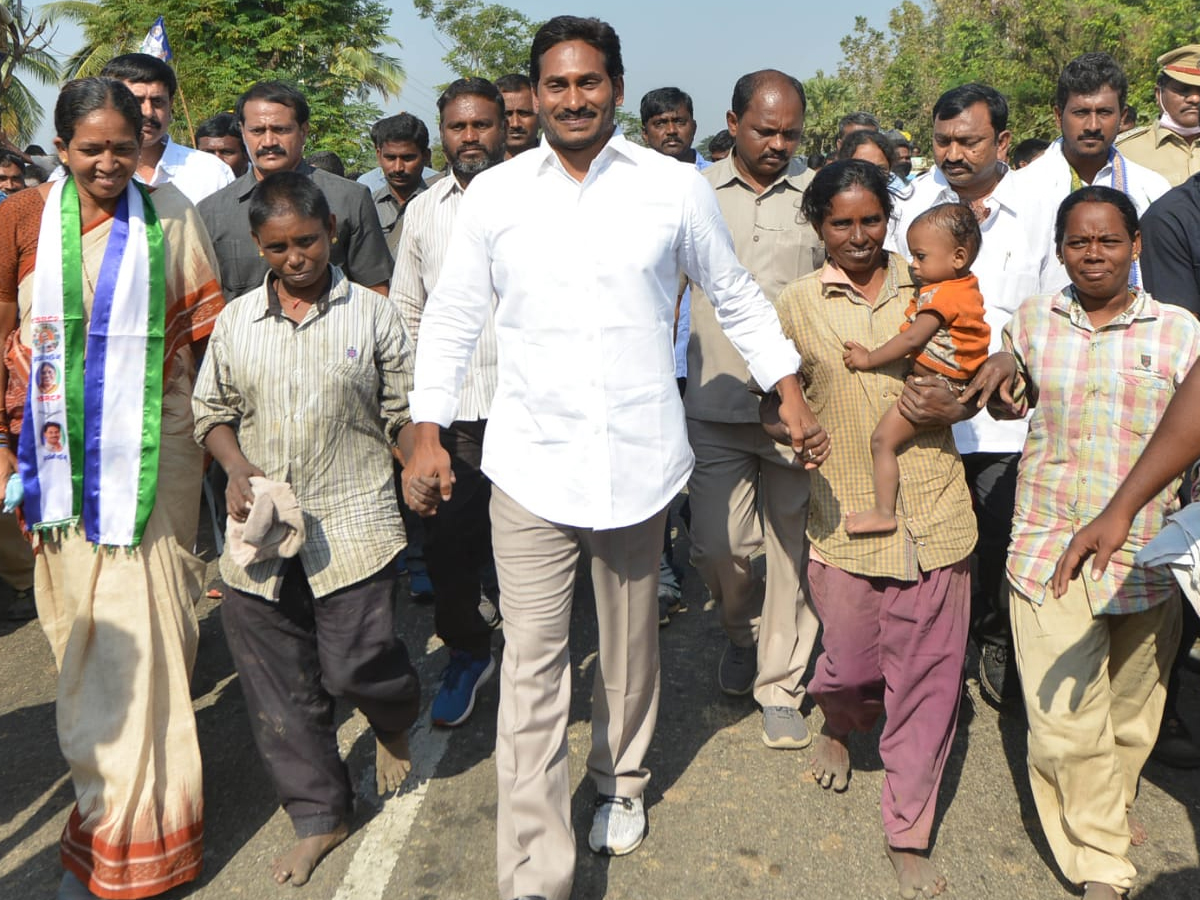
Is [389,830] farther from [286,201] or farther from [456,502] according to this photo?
[286,201]

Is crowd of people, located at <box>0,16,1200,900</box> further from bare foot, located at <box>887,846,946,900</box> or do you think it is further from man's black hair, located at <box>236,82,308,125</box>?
man's black hair, located at <box>236,82,308,125</box>

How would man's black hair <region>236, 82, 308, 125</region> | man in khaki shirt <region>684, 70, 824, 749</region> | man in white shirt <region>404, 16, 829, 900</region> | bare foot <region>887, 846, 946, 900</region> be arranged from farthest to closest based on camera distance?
man's black hair <region>236, 82, 308, 125</region> → man in khaki shirt <region>684, 70, 824, 749</region> → bare foot <region>887, 846, 946, 900</region> → man in white shirt <region>404, 16, 829, 900</region>

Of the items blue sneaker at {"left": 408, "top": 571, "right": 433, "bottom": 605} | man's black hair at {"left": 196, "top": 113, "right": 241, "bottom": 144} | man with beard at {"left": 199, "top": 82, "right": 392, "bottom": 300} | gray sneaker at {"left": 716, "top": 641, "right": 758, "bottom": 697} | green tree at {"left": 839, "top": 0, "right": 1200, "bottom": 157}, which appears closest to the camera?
gray sneaker at {"left": 716, "top": 641, "right": 758, "bottom": 697}

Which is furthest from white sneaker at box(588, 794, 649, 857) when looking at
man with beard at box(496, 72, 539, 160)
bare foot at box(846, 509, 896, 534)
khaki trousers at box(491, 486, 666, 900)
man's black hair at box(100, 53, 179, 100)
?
man's black hair at box(100, 53, 179, 100)

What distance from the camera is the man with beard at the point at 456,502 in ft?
13.5

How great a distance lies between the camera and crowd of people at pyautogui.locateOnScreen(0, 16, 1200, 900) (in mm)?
2955

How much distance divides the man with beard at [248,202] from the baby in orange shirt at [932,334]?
211 centimetres

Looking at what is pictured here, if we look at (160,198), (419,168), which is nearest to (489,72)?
(419,168)

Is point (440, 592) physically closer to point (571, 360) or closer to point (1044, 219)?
point (571, 360)

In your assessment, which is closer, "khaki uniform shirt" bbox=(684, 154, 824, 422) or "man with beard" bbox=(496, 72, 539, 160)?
"khaki uniform shirt" bbox=(684, 154, 824, 422)

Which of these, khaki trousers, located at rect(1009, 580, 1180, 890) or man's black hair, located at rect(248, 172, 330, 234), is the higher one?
man's black hair, located at rect(248, 172, 330, 234)

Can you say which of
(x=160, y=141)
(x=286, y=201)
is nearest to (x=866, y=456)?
(x=286, y=201)

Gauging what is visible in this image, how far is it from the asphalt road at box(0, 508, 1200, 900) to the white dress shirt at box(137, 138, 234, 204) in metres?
2.41

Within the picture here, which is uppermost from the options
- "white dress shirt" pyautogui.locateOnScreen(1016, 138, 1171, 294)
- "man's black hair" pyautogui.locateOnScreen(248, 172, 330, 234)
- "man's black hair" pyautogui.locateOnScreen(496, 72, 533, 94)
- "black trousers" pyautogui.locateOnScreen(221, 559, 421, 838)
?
"man's black hair" pyautogui.locateOnScreen(496, 72, 533, 94)
